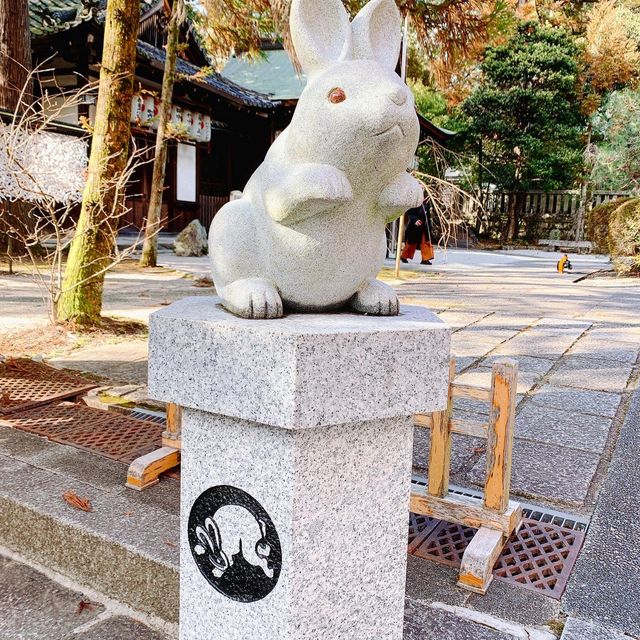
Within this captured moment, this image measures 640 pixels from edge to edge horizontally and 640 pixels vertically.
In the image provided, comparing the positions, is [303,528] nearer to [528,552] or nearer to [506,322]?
[528,552]

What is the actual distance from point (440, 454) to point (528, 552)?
47cm

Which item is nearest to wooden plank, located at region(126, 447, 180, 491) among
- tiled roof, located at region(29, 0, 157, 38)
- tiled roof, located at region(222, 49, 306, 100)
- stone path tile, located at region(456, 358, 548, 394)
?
stone path tile, located at region(456, 358, 548, 394)

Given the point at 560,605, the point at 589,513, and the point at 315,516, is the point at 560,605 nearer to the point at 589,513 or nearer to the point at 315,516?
the point at 589,513

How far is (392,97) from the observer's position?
1480mm

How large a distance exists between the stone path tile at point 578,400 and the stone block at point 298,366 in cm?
260

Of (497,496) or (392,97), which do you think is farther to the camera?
(497,496)

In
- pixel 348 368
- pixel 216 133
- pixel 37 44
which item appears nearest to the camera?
pixel 348 368

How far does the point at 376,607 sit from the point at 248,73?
18015 millimetres

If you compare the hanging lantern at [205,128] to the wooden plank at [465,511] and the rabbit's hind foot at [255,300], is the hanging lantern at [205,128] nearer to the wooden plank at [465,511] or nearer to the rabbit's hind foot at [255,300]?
the wooden plank at [465,511]

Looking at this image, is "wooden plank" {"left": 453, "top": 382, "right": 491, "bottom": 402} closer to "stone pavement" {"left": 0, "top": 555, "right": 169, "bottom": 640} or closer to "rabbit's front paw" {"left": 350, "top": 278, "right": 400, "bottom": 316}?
"rabbit's front paw" {"left": 350, "top": 278, "right": 400, "bottom": 316}

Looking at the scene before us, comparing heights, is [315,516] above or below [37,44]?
below

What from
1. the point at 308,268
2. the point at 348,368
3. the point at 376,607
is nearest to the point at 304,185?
the point at 308,268

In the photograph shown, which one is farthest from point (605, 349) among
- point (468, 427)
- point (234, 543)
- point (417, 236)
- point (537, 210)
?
point (537, 210)

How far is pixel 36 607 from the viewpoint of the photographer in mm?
2109
